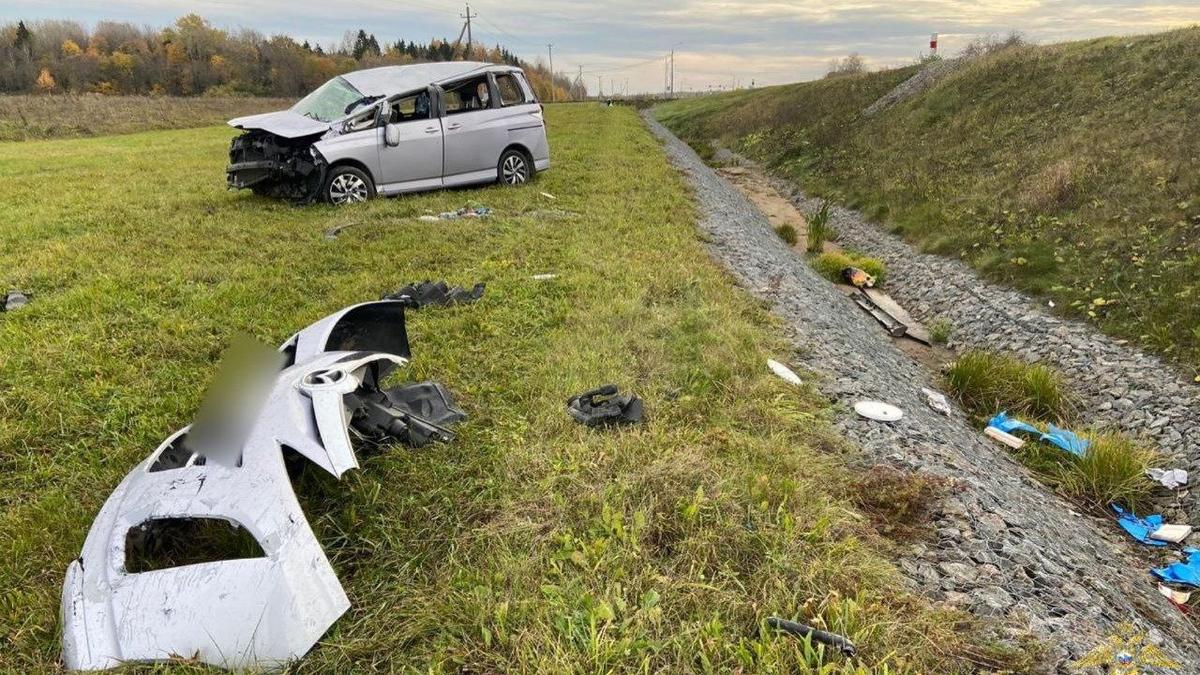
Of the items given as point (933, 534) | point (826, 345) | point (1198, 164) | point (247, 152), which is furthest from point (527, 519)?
point (1198, 164)

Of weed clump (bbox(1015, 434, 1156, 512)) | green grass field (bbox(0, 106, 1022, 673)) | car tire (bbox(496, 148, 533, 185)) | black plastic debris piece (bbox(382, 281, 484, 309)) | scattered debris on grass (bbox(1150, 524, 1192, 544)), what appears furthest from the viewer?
car tire (bbox(496, 148, 533, 185))

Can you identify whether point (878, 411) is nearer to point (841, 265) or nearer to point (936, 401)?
point (936, 401)

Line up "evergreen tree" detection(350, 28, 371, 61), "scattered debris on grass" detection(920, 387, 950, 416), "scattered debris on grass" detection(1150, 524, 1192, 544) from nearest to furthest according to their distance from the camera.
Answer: "scattered debris on grass" detection(1150, 524, 1192, 544) < "scattered debris on grass" detection(920, 387, 950, 416) < "evergreen tree" detection(350, 28, 371, 61)

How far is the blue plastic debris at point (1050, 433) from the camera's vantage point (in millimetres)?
5758

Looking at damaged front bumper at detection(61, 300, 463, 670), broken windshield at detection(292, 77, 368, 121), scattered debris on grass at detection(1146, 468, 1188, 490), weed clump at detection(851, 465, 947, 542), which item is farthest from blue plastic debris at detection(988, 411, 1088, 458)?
broken windshield at detection(292, 77, 368, 121)

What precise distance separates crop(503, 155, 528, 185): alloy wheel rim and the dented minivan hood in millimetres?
3425

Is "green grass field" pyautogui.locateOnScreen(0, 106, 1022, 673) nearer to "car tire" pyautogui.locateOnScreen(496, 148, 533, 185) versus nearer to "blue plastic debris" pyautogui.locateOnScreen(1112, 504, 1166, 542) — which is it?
"blue plastic debris" pyautogui.locateOnScreen(1112, 504, 1166, 542)

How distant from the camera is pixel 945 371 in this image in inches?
305

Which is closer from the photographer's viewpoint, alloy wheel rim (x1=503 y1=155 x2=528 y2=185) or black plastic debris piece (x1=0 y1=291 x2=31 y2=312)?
black plastic debris piece (x1=0 y1=291 x2=31 y2=312)

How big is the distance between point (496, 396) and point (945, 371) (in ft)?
18.8

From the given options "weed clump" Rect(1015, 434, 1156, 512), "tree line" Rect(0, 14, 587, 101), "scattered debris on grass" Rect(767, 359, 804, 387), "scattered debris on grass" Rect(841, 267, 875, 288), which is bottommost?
"weed clump" Rect(1015, 434, 1156, 512)

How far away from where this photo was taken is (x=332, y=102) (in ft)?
35.0

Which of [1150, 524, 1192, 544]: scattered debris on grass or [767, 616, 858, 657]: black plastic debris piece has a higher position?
[767, 616, 858, 657]: black plastic debris piece

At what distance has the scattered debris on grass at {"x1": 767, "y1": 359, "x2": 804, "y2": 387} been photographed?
16.3 feet
